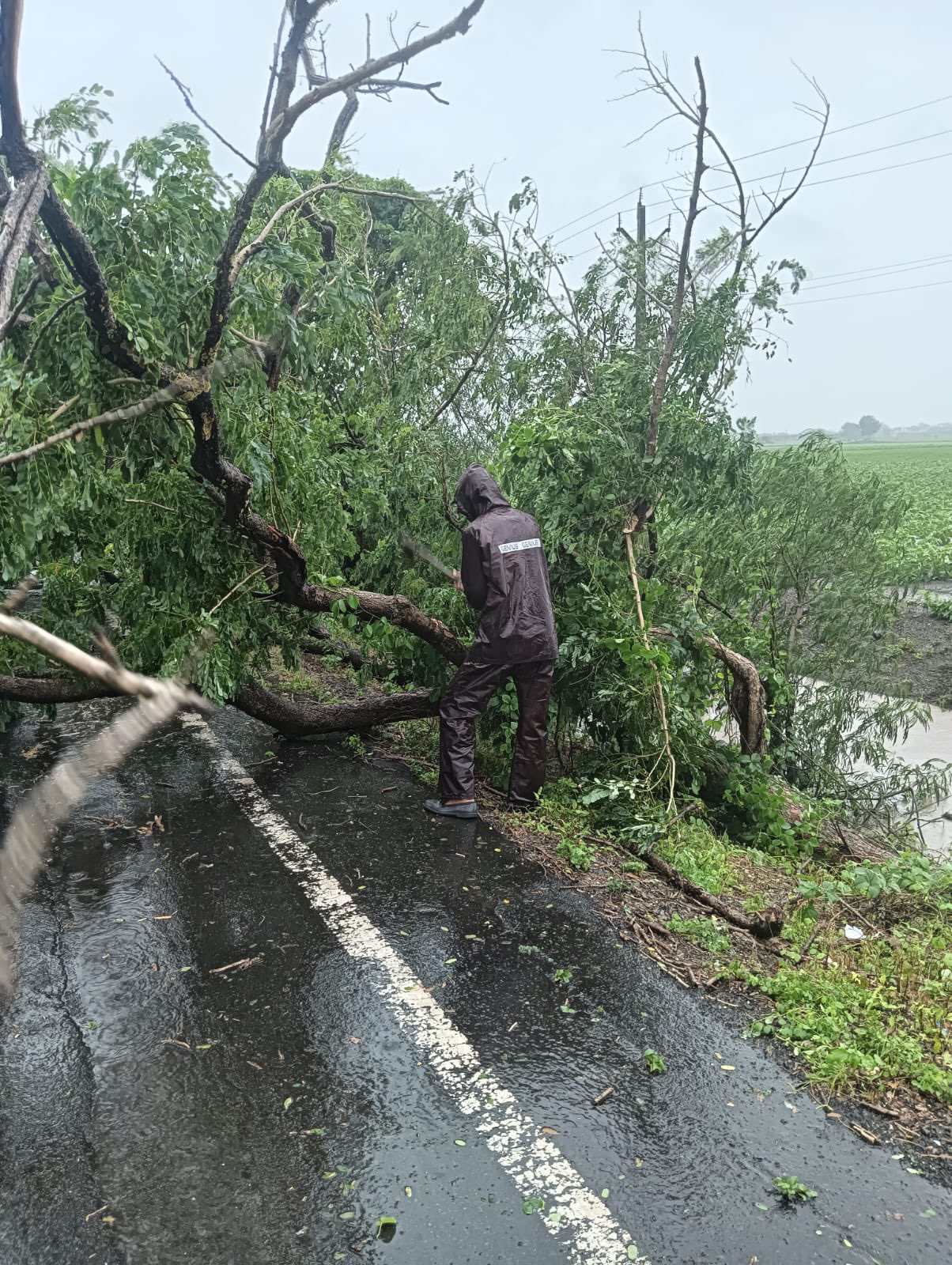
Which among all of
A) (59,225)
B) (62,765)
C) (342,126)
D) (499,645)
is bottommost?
(62,765)

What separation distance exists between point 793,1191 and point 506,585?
3.37 meters

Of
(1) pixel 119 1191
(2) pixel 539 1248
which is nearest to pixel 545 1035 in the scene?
(2) pixel 539 1248

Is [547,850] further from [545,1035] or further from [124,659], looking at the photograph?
[124,659]

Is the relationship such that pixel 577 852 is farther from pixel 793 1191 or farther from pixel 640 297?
pixel 640 297

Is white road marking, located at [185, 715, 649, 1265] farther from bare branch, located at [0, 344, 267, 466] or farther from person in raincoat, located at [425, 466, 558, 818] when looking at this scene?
bare branch, located at [0, 344, 267, 466]

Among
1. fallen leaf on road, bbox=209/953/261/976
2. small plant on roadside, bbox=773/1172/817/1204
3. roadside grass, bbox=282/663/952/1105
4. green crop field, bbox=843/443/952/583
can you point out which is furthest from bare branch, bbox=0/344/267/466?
green crop field, bbox=843/443/952/583

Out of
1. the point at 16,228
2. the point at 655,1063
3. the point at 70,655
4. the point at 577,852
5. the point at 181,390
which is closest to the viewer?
the point at 70,655

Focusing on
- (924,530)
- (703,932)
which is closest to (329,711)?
(703,932)

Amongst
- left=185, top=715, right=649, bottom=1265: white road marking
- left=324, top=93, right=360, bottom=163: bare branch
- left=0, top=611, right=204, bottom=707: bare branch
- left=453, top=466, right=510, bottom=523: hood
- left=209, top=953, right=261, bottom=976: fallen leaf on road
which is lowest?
left=185, top=715, right=649, bottom=1265: white road marking

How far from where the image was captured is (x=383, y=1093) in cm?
289

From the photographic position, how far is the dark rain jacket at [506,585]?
5.25 meters

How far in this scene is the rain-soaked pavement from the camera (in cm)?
235

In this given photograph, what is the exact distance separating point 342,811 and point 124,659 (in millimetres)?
1643

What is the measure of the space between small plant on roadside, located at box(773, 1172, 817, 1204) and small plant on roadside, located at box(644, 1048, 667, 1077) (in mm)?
536
